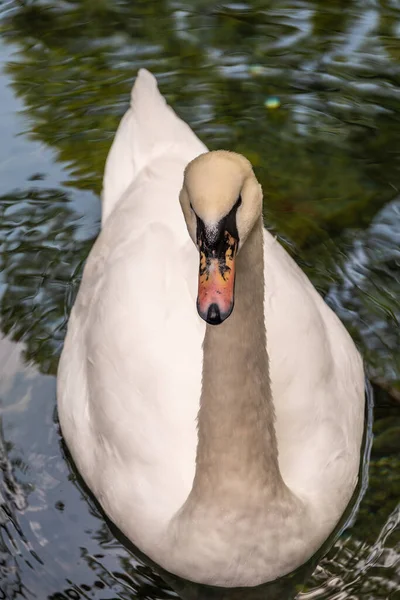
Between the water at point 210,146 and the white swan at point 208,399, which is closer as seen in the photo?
the white swan at point 208,399

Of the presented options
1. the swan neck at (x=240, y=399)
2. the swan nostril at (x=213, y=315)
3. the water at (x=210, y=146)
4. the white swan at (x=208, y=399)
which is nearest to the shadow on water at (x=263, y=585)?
the water at (x=210, y=146)

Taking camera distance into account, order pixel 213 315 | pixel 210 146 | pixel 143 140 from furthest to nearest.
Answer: pixel 210 146 < pixel 143 140 < pixel 213 315

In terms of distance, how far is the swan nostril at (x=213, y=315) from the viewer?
2.74 meters

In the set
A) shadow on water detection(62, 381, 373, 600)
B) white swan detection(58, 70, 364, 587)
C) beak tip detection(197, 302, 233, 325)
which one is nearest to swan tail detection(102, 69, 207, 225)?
white swan detection(58, 70, 364, 587)

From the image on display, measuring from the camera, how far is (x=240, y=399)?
335cm

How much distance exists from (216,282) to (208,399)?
69 cm

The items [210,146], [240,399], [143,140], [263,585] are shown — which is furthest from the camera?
[210,146]

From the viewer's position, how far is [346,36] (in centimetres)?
682

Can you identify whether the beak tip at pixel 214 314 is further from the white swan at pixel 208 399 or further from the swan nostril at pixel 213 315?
the white swan at pixel 208 399

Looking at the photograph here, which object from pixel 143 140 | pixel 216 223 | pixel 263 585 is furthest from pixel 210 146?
pixel 216 223

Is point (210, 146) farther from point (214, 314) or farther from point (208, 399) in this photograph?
point (214, 314)

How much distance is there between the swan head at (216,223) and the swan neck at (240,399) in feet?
0.83

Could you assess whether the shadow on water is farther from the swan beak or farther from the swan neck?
the swan beak

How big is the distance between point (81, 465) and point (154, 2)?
13.0ft
